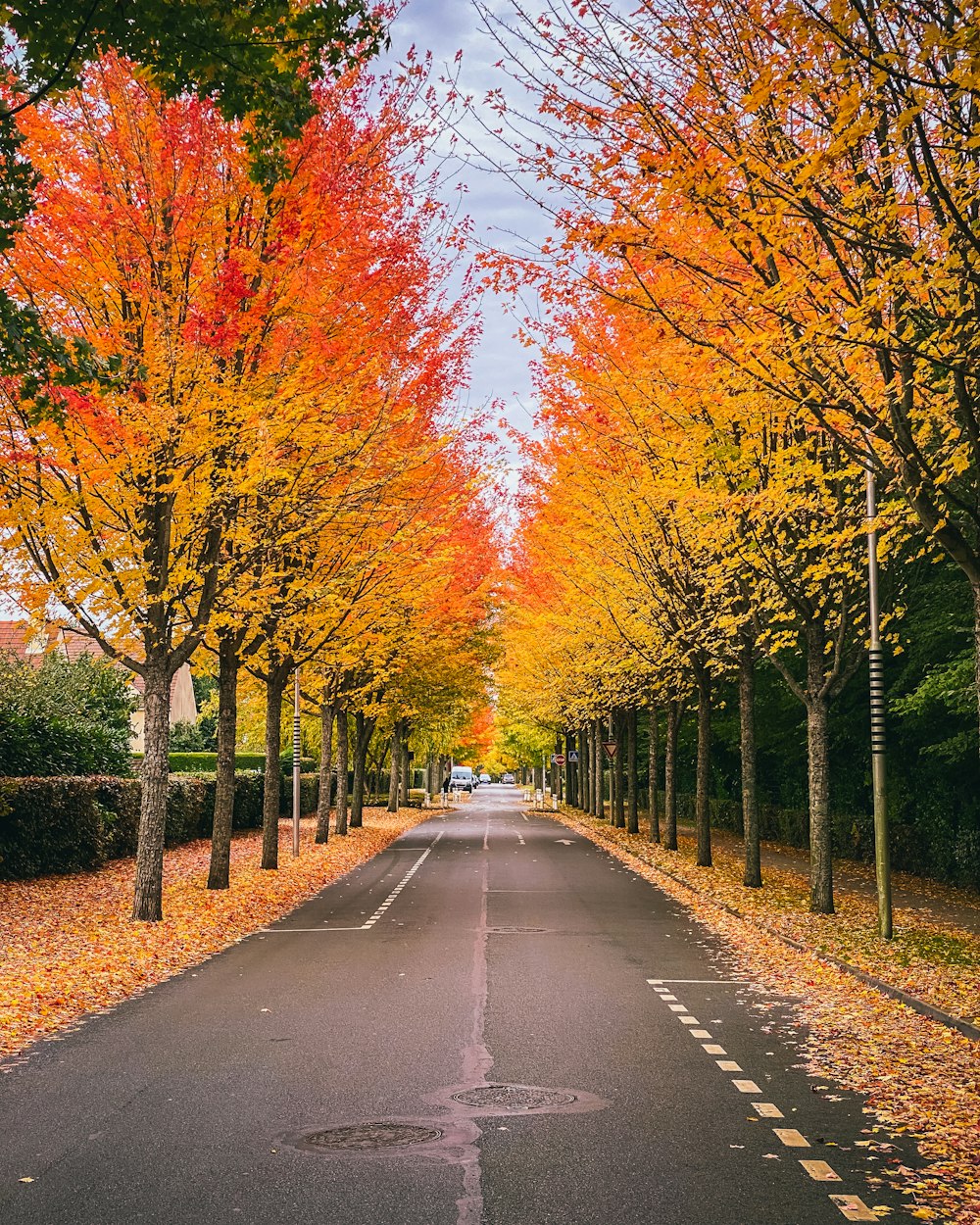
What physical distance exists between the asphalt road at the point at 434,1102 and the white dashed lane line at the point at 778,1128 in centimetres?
3

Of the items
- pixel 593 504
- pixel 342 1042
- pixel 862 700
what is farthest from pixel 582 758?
pixel 342 1042

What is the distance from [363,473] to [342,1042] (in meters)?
10.8

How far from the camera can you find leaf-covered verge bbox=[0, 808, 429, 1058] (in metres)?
11.1

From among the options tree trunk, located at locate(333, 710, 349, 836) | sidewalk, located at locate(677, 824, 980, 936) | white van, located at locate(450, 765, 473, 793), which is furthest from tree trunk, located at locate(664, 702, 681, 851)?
white van, located at locate(450, 765, 473, 793)

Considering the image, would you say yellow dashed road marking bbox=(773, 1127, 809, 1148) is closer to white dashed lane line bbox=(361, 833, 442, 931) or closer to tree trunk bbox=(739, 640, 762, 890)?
white dashed lane line bbox=(361, 833, 442, 931)

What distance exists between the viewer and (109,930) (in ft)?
51.7

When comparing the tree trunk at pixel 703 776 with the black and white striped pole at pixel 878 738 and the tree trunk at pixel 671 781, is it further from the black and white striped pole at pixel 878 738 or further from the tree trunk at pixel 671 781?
the black and white striped pole at pixel 878 738

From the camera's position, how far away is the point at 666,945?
15492 millimetres

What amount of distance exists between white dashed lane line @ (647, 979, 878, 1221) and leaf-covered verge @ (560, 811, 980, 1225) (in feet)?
0.91

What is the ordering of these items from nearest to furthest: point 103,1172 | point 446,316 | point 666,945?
1. point 103,1172
2. point 666,945
3. point 446,316

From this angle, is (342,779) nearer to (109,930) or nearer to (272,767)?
(272,767)

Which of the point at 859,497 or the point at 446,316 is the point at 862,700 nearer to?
the point at 859,497

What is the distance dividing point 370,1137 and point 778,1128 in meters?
2.32

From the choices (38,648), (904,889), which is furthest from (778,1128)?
(38,648)
